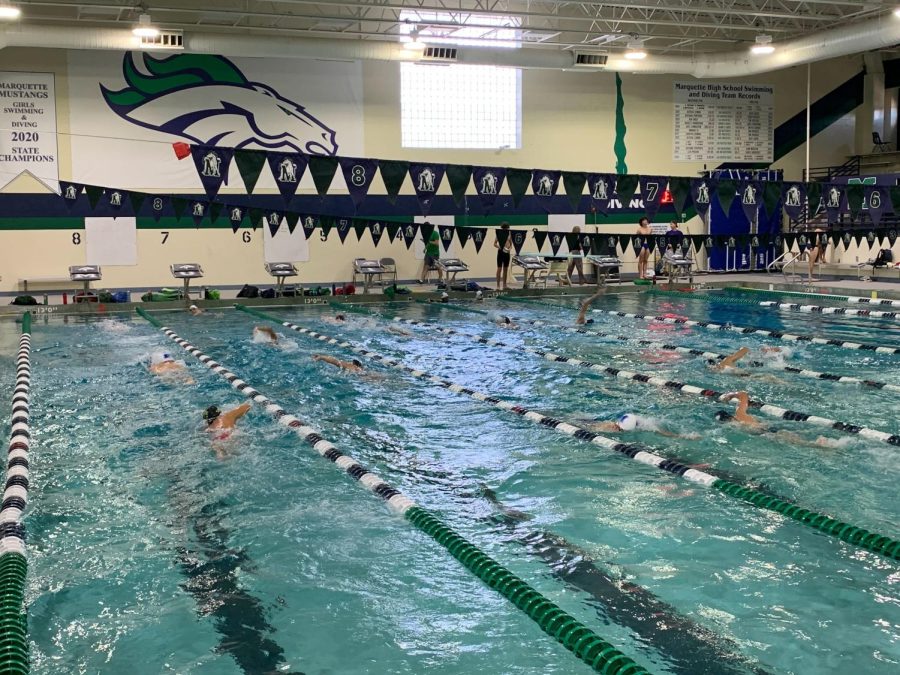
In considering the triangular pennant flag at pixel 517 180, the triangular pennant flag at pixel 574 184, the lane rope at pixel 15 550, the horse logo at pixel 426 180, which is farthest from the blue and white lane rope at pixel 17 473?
the triangular pennant flag at pixel 574 184

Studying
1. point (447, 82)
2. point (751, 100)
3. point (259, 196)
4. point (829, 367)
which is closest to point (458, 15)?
point (447, 82)

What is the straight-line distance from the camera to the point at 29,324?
41.4 ft

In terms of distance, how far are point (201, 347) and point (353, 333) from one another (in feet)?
7.17

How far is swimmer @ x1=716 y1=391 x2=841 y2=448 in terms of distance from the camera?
6105mm

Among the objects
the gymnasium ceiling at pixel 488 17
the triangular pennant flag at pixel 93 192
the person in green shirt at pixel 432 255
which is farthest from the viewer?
the person in green shirt at pixel 432 255

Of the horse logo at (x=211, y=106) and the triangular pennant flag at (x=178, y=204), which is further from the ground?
the horse logo at (x=211, y=106)

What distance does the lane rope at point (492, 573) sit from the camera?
287cm

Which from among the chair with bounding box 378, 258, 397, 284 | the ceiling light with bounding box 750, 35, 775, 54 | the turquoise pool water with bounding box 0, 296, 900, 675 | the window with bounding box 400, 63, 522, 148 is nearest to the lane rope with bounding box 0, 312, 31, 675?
the turquoise pool water with bounding box 0, 296, 900, 675

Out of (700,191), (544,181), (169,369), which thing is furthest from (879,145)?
(169,369)

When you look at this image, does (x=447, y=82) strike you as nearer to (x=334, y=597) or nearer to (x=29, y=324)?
(x=29, y=324)

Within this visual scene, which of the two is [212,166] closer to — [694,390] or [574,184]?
[574,184]

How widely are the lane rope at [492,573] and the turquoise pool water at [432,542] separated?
78 millimetres

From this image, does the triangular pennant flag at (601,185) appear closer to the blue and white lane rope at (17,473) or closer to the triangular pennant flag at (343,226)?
the triangular pennant flag at (343,226)

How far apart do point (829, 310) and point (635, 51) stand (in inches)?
263
